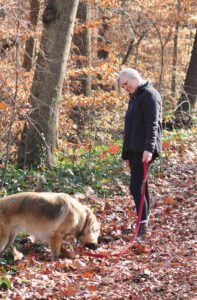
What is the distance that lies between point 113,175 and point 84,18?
7445mm

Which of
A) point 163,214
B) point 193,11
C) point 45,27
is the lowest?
point 163,214

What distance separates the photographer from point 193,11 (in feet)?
68.1

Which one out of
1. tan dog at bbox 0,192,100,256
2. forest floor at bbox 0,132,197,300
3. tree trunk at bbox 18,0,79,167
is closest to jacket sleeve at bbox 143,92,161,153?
tan dog at bbox 0,192,100,256

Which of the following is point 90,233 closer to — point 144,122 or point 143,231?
point 143,231

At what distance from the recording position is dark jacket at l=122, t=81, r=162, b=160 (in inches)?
278

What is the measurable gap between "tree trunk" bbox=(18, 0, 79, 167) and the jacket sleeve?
12.9 ft

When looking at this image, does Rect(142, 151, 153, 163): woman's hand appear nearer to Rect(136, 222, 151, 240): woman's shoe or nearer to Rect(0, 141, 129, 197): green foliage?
Rect(136, 222, 151, 240): woman's shoe

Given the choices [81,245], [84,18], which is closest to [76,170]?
[81,245]

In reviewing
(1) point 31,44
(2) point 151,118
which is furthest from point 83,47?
(2) point 151,118

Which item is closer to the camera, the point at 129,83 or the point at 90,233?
the point at 90,233

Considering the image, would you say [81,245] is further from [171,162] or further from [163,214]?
[171,162]

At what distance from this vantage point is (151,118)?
23.3 feet

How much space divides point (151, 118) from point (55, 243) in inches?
85.2

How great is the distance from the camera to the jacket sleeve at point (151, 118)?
276 inches
